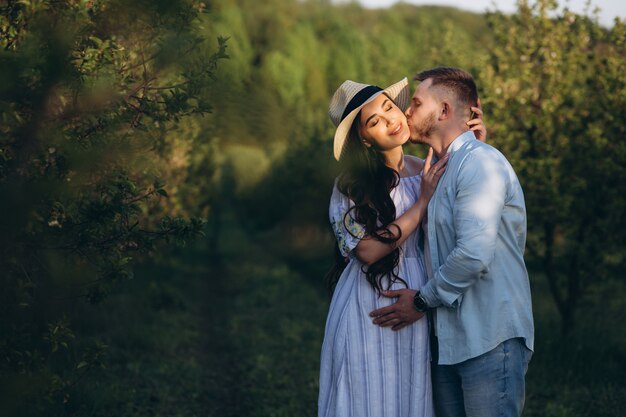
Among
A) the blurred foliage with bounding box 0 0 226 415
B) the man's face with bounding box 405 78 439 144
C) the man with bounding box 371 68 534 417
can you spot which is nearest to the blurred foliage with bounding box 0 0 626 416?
the blurred foliage with bounding box 0 0 226 415

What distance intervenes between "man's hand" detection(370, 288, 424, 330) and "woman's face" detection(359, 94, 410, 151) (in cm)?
78

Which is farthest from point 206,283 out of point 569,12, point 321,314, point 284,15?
point 284,15

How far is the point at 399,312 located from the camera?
11.8 feet

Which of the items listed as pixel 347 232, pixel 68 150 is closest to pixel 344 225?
pixel 347 232

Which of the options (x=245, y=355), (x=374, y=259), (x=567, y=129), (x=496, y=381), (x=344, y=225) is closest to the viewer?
(x=496, y=381)

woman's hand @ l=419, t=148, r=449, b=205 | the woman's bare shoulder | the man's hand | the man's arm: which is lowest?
the man's hand

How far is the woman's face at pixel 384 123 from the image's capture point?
3842 millimetres

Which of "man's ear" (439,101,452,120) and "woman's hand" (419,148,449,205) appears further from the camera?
"man's ear" (439,101,452,120)

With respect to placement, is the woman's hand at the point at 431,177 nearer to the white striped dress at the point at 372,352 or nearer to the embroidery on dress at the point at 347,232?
the white striped dress at the point at 372,352

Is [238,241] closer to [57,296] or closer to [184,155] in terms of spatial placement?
[184,155]

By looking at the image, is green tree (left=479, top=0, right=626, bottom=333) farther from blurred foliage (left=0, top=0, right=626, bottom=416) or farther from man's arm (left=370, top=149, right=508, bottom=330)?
man's arm (left=370, top=149, right=508, bottom=330)

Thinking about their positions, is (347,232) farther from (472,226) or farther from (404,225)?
(472,226)

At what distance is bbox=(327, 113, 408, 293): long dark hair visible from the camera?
368 centimetres

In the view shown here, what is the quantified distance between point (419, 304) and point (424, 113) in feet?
3.15
